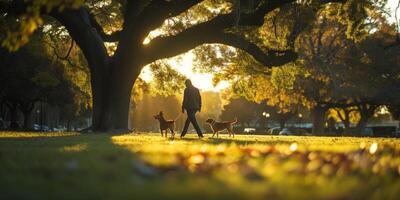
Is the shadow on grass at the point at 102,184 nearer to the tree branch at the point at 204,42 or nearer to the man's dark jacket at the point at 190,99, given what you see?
the man's dark jacket at the point at 190,99

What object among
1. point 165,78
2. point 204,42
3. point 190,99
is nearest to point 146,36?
point 204,42

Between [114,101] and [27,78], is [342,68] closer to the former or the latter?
[27,78]

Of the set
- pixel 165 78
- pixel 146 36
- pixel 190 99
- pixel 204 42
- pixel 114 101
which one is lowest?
pixel 190 99

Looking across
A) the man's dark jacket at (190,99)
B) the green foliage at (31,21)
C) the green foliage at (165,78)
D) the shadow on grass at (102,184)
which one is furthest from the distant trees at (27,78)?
the shadow on grass at (102,184)

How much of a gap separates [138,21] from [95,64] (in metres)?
2.81

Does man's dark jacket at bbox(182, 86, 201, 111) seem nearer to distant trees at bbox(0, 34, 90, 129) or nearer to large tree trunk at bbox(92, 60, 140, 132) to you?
large tree trunk at bbox(92, 60, 140, 132)

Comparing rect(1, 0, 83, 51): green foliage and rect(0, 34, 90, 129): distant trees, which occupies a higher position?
rect(0, 34, 90, 129): distant trees

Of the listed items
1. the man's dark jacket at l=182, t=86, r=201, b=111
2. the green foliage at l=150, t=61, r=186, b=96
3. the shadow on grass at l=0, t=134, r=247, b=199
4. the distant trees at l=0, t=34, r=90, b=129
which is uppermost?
the distant trees at l=0, t=34, r=90, b=129

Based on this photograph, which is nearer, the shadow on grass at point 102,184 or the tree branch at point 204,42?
the shadow on grass at point 102,184

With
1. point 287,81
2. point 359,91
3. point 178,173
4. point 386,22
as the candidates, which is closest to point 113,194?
point 178,173

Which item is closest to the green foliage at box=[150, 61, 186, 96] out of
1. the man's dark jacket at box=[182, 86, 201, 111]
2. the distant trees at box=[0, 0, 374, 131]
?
the distant trees at box=[0, 0, 374, 131]

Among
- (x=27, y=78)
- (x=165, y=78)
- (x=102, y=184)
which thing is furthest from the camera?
(x=27, y=78)

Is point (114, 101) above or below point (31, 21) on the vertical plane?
above

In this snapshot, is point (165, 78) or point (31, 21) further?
point (165, 78)
